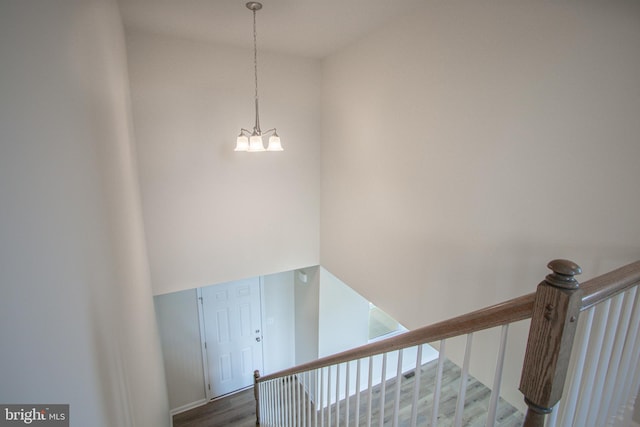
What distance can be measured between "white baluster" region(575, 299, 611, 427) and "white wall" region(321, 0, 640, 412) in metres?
0.77

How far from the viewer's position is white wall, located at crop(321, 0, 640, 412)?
1.41m

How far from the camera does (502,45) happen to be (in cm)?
179

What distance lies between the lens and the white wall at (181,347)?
4.50 meters

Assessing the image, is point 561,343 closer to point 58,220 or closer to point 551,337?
point 551,337

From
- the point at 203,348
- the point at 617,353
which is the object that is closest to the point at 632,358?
the point at 617,353

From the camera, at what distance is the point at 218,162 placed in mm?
3328

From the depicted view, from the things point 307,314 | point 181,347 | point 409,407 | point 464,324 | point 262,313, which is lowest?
point 409,407

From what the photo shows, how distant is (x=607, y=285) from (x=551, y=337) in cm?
24

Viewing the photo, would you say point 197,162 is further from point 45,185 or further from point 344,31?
point 45,185

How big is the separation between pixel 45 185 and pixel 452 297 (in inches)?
92.9

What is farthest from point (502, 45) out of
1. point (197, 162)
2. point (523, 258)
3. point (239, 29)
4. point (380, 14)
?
point (197, 162)

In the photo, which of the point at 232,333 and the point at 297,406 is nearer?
the point at 297,406

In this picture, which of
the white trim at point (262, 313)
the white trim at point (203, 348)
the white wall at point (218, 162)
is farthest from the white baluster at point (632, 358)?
the white trim at point (203, 348)

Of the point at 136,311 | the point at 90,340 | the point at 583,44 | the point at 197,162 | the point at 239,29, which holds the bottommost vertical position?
the point at 136,311
